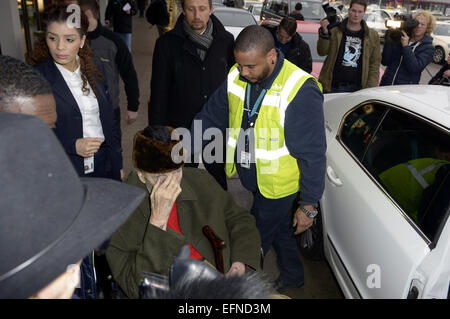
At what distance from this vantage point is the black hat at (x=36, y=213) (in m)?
0.78

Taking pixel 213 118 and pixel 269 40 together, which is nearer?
pixel 269 40

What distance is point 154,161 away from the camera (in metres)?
1.92

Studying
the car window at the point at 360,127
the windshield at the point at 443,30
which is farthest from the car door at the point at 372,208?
the windshield at the point at 443,30

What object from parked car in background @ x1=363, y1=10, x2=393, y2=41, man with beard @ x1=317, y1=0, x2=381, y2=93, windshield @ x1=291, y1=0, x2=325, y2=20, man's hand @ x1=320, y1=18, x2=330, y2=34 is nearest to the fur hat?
man with beard @ x1=317, y1=0, x2=381, y2=93

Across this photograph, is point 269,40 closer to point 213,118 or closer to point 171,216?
point 213,118

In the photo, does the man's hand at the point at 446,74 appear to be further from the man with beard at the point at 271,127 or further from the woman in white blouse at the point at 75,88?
the woman in white blouse at the point at 75,88

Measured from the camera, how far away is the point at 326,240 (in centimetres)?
288

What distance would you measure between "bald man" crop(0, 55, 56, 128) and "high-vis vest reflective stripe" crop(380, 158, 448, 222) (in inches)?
75.6

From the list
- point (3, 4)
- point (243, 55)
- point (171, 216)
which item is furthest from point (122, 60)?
point (3, 4)

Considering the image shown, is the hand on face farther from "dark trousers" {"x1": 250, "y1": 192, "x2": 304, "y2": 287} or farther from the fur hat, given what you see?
"dark trousers" {"x1": 250, "y1": 192, "x2": 304, "y2": 287}

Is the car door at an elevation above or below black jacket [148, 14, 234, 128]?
below

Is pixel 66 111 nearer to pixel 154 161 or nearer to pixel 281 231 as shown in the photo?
pixel 154 161

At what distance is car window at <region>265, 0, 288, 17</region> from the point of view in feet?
37.6
